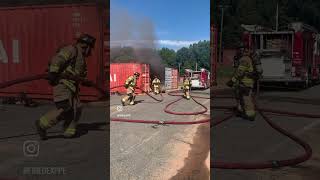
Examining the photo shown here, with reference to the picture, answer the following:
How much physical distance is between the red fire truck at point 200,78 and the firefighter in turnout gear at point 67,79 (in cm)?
65

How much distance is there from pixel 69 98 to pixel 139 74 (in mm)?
545

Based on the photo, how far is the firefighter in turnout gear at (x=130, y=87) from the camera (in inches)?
114

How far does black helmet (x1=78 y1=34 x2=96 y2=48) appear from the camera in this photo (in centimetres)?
287

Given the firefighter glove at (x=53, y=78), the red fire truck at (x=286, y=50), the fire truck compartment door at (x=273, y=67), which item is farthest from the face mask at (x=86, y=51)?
the fire truck compartment door at (x=273, y=67)

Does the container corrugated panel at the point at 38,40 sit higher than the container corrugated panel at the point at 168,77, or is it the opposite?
the container corrugated panel at the point at 38,40

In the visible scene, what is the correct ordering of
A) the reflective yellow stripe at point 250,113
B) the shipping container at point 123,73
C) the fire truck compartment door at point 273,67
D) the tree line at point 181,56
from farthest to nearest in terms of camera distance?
the fire truck compartment door at point 273,67 < the reflective yellow stripe at point 250,113 < the shipping container at point 123,73 < the tree line at point 181,56

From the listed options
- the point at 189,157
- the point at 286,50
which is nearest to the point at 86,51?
the point at 189,157

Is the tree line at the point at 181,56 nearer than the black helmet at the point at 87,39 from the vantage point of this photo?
Yes

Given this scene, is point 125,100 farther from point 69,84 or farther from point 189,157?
point 189,157

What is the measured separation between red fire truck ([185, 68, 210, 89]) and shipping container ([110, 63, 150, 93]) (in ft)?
0.90

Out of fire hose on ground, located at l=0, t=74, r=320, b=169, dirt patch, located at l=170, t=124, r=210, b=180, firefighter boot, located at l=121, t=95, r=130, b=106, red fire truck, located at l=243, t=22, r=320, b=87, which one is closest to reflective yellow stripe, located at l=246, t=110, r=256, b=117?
fire hose on ground, located at l=0, t=74, r=320, b=169

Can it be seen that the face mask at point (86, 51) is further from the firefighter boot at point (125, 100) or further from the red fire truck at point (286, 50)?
the red fire truck at point (286, 50)

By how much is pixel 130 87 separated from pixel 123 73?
21 cm

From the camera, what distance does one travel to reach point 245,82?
296 inches
